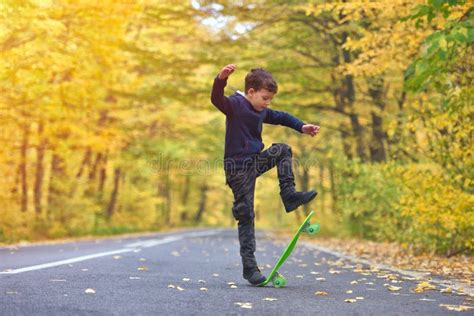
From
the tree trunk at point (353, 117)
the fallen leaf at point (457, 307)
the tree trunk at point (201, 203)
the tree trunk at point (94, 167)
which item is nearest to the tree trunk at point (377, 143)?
the tree trunk at point (353, 117)

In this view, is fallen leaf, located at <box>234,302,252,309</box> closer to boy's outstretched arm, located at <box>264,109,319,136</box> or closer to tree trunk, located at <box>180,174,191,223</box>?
boy's outstretched arm, located at <box>264,109,319,136</box>

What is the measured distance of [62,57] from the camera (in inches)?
608

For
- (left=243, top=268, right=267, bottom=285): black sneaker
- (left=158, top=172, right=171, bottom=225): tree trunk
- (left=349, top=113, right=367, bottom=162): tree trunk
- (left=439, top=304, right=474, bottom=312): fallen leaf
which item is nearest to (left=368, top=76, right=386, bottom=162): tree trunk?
(left=349, top=113, right=367, bottom=162): tree trunk

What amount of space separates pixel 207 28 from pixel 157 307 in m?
14.8

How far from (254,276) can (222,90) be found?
1.57 meters

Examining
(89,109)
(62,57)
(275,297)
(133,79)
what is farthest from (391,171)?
(133,79)

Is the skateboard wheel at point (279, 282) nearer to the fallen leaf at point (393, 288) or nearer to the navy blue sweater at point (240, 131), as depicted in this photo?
the fallen leaf at point (393, 288)

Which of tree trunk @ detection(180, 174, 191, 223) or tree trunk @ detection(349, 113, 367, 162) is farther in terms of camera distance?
tree trunk @ detection(180, 174, 191, 223)

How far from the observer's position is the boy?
564cm

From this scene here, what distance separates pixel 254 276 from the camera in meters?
5.67

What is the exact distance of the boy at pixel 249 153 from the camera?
5.64m

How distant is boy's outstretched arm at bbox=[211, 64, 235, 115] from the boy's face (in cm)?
22

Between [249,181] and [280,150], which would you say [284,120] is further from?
[249,181]

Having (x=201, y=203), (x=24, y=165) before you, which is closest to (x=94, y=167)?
(x=24, y=165)
